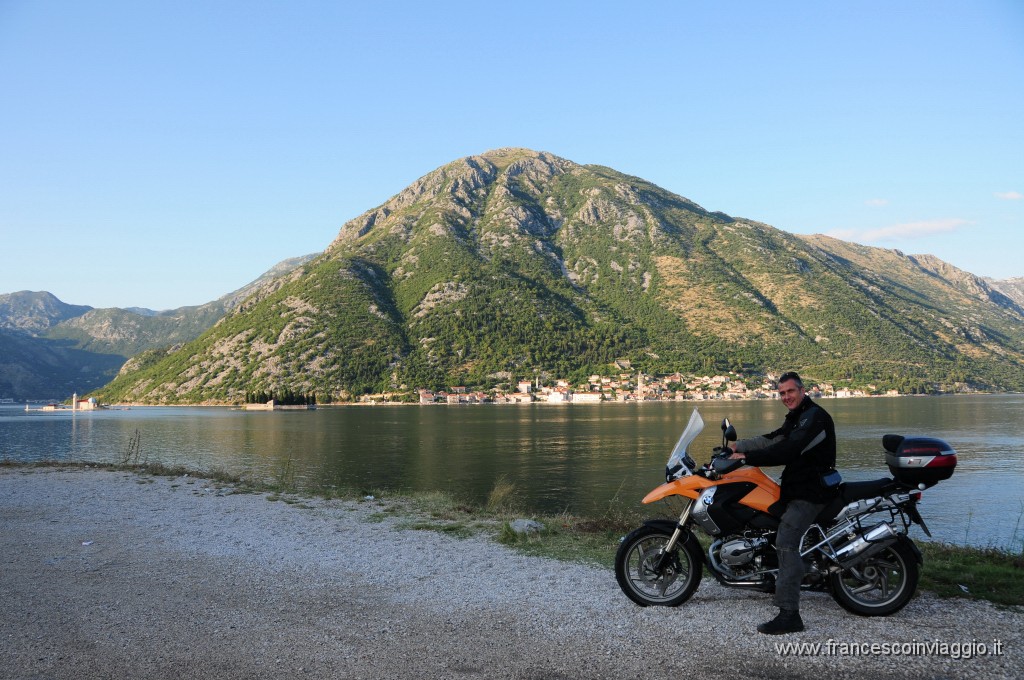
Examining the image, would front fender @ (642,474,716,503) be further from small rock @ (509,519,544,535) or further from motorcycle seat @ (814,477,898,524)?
small rock @ (509,519,544,535)

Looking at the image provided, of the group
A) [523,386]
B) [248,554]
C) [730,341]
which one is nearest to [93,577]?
[248,554]

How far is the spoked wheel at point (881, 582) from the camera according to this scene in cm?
648

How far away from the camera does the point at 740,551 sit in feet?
22.6

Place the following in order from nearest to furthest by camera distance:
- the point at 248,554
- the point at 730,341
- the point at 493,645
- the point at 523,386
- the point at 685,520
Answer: the point at 493,645 → the point at 685,520 → the point at 248,554 → the point at 523,386 → the point at 730,341

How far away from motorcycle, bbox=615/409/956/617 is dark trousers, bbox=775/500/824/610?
0.64 feet

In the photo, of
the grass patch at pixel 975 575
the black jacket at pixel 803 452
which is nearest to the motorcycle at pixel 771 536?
the black jacket at pixel 803 452

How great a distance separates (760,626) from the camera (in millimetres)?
6086

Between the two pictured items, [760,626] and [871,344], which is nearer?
[760,626]

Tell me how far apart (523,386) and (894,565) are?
162864 mm

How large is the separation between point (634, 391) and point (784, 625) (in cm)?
16354

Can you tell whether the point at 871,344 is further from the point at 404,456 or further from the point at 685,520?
the point at 685,520

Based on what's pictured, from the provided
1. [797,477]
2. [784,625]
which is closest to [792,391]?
[797,477]

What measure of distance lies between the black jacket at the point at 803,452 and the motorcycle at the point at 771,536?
0.61 ft
